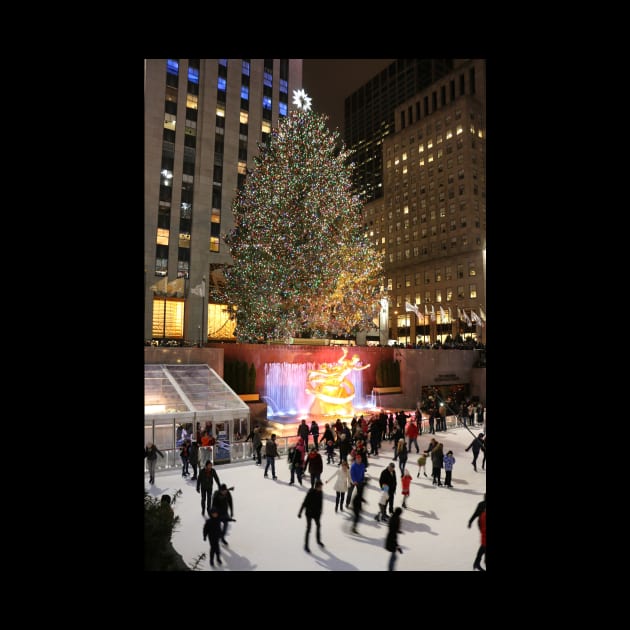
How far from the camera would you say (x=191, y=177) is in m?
39.8

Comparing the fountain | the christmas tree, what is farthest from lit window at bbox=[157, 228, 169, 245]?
the fountain

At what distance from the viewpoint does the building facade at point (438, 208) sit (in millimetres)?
67438

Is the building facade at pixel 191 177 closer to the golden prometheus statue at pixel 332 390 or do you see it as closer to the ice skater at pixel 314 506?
the golden prometheus statue at pixel 332 390

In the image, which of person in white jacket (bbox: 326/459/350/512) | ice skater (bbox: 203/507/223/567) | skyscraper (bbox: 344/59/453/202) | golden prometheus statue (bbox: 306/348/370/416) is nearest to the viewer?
ice skater (bbox: 203/507/223/567)

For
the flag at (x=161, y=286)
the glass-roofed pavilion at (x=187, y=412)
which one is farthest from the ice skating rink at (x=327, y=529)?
the flag at (x=161, y=286)

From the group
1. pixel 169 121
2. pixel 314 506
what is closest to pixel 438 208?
pixel 169 121

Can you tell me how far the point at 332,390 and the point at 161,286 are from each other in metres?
20.5

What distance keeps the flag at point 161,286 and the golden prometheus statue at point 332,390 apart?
18994mm

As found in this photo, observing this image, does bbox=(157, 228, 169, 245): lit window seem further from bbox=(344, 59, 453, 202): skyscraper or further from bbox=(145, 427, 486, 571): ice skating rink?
bbox=(344, 59, 453, 202): skyscraper

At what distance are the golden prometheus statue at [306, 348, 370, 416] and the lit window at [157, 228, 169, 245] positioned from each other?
73.6 ft

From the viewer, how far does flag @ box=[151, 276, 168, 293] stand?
1401 inches

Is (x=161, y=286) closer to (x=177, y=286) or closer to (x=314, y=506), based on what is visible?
(x=177, y=286)

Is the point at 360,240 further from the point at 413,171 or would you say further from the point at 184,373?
the point at 413,171
